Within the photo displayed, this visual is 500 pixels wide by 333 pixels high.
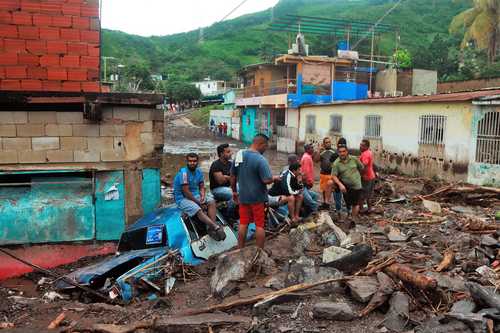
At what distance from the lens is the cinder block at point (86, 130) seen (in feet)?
24.8

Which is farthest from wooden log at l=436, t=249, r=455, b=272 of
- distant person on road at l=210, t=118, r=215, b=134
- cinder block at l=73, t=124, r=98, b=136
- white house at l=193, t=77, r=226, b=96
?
white house at l=193, t=77, r=226, b=96

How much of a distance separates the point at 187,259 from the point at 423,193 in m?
7.76

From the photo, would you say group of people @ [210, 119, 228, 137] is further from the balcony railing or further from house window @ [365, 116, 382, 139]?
house window @ [365, 116, 382, 139]

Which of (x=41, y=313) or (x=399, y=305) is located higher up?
(x=399, y=305)

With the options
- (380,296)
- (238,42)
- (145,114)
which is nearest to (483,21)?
(145,114)

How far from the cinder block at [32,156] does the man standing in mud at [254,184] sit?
3.54 metres

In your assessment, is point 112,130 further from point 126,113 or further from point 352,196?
point 352,196

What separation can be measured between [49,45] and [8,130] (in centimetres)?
161

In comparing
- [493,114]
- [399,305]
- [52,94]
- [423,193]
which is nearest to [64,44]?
[52,94]

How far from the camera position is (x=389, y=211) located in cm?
945

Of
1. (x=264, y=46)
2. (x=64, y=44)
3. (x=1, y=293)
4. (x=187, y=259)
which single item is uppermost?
(x=264, y=46)

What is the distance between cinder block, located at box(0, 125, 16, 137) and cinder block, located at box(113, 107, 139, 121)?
1.65 m

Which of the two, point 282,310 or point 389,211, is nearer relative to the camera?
point 282,310

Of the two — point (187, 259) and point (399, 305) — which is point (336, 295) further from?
point (187, 259)
